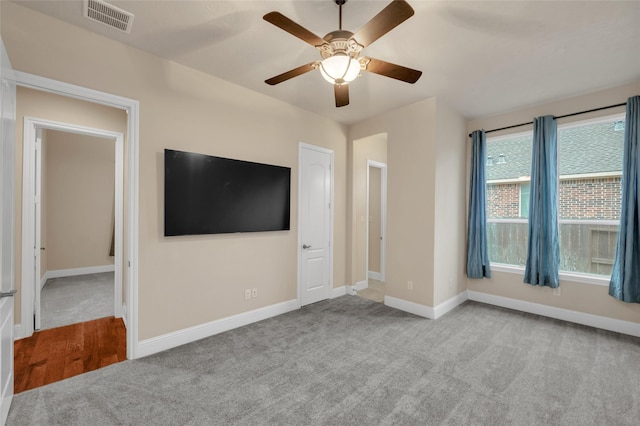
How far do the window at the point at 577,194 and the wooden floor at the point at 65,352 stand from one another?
17.1 feet

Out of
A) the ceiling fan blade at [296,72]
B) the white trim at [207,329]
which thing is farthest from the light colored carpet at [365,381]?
the ceiling fan blade at [296,72]

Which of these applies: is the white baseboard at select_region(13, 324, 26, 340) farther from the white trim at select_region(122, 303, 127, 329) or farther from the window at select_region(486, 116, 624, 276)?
the window at select_region(486, 116, 624, 276)

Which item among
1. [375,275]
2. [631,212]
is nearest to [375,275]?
[375,275]

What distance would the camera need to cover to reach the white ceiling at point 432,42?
2.06 metres

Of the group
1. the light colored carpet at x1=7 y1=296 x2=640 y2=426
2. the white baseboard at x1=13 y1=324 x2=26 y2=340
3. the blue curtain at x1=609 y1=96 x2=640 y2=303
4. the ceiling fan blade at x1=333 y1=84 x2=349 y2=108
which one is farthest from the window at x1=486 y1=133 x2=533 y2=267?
the white baseboard at x1=13 y1=324 x2=26 y2=340

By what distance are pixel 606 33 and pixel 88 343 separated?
567 centimetres

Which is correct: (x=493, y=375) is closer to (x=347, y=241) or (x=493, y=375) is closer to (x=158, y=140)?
(x=347, y=241)

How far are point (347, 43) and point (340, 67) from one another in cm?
15

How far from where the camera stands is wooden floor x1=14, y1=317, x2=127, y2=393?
2.38 metres

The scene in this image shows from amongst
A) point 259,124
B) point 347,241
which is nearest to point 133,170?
point 259,124

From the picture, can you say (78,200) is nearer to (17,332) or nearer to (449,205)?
(17,332)

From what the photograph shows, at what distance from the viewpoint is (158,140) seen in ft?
9.08

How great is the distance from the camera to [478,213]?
426 cm

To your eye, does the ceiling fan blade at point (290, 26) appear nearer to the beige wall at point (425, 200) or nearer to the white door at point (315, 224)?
the white door at point (315, 224)
